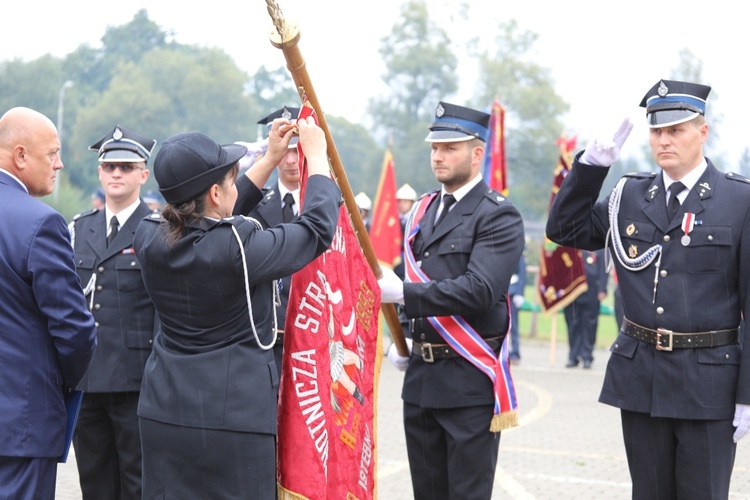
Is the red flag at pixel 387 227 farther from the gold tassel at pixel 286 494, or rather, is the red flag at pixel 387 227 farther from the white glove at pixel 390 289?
the gold tassel at pixel 286 494

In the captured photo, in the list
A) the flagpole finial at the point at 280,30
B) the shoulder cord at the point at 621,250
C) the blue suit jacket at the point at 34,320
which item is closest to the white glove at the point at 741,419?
the shoulder cord at the point at 621,250

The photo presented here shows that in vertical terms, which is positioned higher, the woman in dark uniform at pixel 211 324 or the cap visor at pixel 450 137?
the cap visor at pixel 450 137

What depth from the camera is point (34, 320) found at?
3.92 m

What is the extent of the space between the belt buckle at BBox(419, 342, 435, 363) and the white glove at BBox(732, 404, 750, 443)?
4.71 feet

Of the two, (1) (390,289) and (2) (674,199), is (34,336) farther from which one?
(2) (674,199)

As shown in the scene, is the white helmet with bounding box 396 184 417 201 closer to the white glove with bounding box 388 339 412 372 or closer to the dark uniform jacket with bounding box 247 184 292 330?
the dark uniform jacket with bounding box 247 184 292 330

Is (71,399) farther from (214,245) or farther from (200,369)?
(214,245)

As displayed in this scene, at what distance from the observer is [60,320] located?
386 centimetres

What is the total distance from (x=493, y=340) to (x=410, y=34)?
4192cm

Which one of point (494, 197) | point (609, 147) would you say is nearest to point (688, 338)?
point (609, 147)

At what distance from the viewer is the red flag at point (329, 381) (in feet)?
13.3

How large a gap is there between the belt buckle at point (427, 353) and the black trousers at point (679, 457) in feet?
3.17

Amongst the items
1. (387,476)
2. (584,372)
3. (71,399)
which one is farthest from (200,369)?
(584,372)

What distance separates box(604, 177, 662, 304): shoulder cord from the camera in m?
4.53
